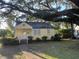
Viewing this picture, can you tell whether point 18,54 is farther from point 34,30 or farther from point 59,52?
point 34,30

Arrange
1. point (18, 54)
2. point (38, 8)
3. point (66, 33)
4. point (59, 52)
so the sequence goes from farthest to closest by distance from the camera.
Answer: point (66, 33), point (18, 54), point (59, 52), point (38, 8)

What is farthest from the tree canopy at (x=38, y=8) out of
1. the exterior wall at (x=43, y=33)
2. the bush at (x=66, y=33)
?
the bush at (x=66, y=33)

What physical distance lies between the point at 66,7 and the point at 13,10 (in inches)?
172

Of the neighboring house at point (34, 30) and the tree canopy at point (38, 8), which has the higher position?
the tree canopy at point (38, 8)

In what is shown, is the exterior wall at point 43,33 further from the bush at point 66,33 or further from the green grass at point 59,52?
the green grass at point 59,52

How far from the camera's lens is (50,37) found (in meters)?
43.5

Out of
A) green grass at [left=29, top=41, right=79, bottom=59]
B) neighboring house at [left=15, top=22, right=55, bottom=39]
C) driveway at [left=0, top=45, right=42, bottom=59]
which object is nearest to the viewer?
green grass at [left=29, top=41, right=79, bottom=59]

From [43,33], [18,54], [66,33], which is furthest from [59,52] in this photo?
[66,33]

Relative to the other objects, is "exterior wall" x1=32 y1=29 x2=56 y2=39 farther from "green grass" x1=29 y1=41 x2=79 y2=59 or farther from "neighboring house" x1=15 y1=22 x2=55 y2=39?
"green grass" x1=29 y1=41 x2=79 y2=59

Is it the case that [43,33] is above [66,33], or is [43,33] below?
above

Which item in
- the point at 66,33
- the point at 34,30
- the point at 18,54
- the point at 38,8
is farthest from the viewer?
the point at 66,33

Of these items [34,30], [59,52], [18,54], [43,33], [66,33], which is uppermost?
[34,30]

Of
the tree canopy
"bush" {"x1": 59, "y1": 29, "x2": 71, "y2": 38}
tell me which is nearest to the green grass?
the tree canopy

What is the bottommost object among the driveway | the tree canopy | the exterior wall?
the driveway
